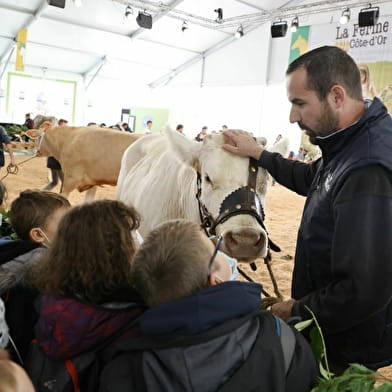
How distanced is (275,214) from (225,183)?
6.30 m

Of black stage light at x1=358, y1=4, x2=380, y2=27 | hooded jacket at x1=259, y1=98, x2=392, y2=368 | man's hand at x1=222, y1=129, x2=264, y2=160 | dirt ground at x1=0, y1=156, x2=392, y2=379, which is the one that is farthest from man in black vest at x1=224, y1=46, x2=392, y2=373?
black stage light at x1=358, y1=4, x2=380, y2=27

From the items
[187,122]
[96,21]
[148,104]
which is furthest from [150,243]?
[148,104]

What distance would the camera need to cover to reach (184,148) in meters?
2.33

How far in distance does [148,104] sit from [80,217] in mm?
24176

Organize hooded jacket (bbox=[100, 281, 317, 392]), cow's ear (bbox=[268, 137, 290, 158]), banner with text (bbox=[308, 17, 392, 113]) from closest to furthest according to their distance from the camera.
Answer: hooded jacket (bbox=[100, 281, 317, 392])
cow's ear (bbox=[268, 137, 290, 158])
banner with text (bbox=[308, 17, 392, 113])

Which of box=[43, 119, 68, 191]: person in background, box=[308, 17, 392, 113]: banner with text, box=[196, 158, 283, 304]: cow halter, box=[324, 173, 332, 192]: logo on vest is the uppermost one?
box=[308, 17, 392, 113]: banner with text

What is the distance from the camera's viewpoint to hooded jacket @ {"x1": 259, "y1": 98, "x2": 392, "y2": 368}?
121 cm

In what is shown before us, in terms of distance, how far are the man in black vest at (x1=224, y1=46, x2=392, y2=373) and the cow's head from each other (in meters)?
0.36

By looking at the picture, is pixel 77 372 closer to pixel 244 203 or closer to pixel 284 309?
pixel 284 309

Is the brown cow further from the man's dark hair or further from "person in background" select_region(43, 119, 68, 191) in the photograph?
the man's dark hair

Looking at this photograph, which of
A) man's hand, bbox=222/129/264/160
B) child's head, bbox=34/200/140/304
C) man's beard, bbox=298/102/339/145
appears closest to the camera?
child's head, bbox=34/200/140/304

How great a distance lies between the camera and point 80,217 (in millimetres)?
1248

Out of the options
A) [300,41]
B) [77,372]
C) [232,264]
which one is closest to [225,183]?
[232,264]

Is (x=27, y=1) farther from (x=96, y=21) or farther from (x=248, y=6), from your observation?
(x=248, y=6)
